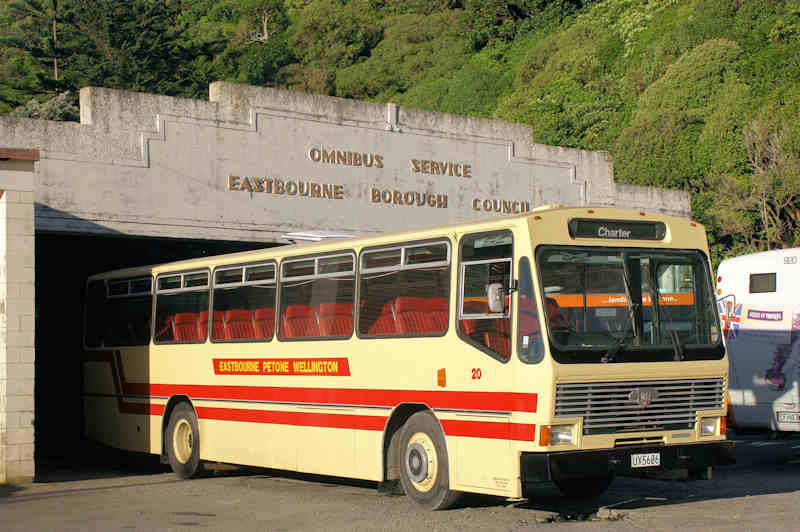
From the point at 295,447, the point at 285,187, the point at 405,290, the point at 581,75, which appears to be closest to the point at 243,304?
the point at 295,447

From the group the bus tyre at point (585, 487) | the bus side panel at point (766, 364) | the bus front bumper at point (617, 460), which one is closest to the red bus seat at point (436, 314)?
the bus front bumper at point (617, 460)

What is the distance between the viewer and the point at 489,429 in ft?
36.6

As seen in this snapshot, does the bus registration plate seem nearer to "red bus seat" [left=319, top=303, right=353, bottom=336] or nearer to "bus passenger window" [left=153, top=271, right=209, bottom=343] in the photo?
"red bus seat" [left=319, top=303, right=353, bottom=336]

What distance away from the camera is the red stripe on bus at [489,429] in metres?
10.7

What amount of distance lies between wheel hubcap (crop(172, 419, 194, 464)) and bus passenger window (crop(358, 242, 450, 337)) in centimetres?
455

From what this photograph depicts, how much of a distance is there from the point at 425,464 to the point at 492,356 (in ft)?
5.08

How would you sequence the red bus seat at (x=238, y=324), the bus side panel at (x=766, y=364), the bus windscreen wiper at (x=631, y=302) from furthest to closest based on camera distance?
1. the bus side panel at (x=766, y=364)
2. the red bus seat at (x=238, y=324)
3. the bus windscreen wiper at (x=631, y=302)

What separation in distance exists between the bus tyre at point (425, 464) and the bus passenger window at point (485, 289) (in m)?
1.16

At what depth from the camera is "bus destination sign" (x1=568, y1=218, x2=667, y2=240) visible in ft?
37.2

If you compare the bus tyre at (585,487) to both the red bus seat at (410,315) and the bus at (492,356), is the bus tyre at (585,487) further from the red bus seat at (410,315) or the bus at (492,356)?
the red bus seat at (410,315)

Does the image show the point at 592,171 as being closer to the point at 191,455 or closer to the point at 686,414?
the point at 191,455

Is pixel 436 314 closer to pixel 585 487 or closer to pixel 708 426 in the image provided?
pixel 585 487

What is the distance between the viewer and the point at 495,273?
1139 centimetres

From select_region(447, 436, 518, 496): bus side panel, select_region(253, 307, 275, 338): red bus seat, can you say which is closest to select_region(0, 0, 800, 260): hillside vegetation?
select_region(253, 307, 275, 338): red bus seat
